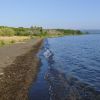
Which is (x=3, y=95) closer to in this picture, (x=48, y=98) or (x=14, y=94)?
(x=14, y=94)

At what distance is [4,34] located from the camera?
408 ft

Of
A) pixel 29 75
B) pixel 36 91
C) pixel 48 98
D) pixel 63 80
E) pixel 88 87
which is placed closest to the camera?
pixel 48 98

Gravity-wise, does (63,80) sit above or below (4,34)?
above

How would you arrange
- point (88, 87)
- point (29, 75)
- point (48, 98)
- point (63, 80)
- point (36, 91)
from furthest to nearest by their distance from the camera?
point (29, 75) < point (63, 80) < point (88, 87) < point (36, 91) < point (48, 98)

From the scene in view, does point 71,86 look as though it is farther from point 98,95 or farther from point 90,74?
point 90,74

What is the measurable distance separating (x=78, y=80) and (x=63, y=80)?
1.16m

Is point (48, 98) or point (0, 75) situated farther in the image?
point (0, 75)

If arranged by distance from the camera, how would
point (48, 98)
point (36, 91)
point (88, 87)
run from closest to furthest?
point (48, 98) < point (36, 91) < point (88, 87)

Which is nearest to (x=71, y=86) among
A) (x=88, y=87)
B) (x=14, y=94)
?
(x=88, y=87)

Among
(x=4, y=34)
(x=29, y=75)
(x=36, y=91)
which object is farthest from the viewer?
(x=4, y=34)

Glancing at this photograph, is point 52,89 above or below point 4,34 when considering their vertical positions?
above

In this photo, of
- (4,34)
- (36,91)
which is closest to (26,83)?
(36,91)

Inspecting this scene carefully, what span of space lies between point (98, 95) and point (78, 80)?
477 centimetres

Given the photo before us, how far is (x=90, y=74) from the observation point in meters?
22.8
